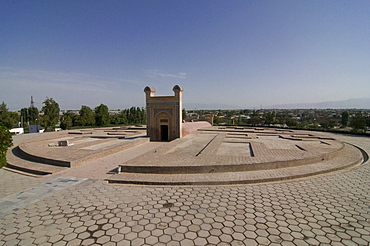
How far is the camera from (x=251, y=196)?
488cm

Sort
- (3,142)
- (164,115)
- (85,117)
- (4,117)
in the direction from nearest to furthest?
(3,142)
(164,115)
(4,117)
(85,117)

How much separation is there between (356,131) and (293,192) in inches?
725

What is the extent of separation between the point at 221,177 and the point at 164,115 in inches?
364

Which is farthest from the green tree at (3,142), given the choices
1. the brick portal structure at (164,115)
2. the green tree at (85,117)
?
the green tree at (85,117)

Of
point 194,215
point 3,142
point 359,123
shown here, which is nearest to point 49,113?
point 3,142

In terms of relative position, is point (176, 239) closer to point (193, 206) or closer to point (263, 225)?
point (193, 206)

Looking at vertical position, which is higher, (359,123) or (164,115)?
(164,115)

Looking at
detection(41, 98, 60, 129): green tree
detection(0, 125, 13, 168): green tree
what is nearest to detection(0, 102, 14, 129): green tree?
detection(41, 98, 60, 129): green tree

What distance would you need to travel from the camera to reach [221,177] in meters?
6.05

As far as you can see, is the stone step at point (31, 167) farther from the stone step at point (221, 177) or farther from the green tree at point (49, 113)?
the green tree at point (49, 113)

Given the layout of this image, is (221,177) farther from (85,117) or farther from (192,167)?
(85,117)

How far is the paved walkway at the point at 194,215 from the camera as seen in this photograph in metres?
3.28

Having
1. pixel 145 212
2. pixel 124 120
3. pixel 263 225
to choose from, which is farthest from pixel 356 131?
pixel 124 120

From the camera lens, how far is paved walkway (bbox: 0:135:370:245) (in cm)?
328
